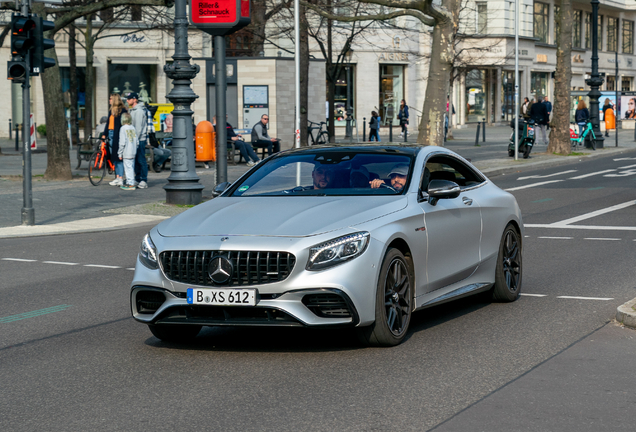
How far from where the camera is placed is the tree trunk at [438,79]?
26.0 meters

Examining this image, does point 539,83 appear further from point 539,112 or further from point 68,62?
point 68,62

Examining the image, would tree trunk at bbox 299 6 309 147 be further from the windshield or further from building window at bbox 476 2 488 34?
building window at bbox 476 2 488 34

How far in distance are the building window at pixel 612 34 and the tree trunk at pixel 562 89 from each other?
155ft

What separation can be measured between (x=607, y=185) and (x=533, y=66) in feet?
155

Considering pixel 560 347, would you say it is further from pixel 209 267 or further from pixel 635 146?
pixel 635 146

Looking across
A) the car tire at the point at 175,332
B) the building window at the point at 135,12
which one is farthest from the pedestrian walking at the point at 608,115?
the car tire at the point at 175,332

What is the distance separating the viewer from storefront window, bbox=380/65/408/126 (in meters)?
58.7

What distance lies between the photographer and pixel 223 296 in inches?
247

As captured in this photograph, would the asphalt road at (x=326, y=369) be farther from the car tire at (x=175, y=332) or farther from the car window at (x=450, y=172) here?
the car window at (x=450, y=172)

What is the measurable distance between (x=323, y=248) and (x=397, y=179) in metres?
1.41

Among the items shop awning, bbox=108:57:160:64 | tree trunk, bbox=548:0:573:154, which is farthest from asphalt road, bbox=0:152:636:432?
shop awning, bbox=108:57:160:64

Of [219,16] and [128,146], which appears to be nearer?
[219,16]

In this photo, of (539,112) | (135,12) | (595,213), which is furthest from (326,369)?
(135,12)

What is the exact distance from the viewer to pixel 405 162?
7.66 m
